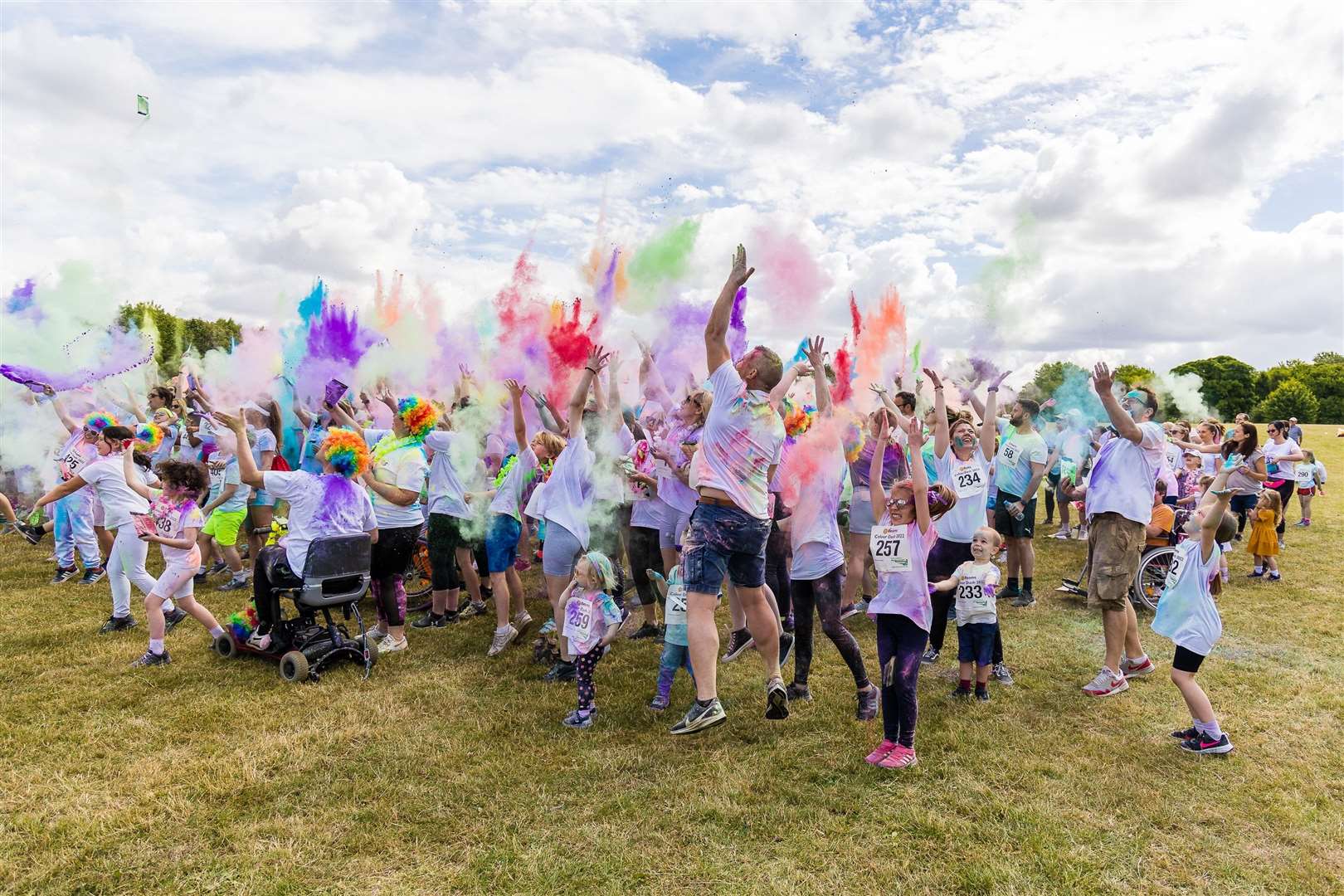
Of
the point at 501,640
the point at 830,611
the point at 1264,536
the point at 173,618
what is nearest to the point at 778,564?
the point at 830,611

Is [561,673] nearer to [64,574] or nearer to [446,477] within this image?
[446,477]

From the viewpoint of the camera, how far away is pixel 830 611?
488 centimetres

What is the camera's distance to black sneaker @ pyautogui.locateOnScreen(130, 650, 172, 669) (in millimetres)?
5809

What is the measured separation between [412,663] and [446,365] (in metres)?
4.55

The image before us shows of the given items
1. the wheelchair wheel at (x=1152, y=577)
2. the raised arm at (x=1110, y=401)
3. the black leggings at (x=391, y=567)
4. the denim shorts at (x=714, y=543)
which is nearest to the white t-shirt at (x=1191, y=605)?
the raised arm at (x=1110, y=401)

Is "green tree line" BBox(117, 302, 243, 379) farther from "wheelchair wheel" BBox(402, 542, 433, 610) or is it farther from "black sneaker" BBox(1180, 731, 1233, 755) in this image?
"black sneaker" BBox(1180, 731, 1233, 755)

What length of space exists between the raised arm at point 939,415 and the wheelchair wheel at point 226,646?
543cm

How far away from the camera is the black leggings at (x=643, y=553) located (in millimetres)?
7043

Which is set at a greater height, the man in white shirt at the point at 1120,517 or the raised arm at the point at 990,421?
the raised arm at the point at 990,421

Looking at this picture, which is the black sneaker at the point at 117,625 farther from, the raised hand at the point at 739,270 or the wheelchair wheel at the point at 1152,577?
the wheelchair wheel at the point at 1152,577

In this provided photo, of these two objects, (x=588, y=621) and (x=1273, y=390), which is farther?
(x=1273, y=390)

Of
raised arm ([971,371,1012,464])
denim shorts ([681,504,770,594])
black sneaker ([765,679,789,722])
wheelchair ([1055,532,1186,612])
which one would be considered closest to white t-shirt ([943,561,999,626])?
raised arm ([971,371,1012,464])

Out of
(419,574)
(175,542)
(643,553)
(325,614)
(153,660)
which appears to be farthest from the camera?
(419,574)

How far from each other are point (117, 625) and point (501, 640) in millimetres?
3497
